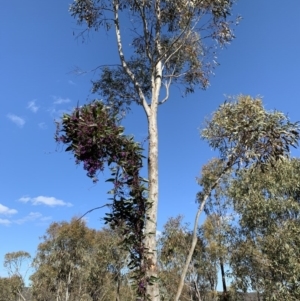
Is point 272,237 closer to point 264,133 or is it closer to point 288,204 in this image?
point 288,204

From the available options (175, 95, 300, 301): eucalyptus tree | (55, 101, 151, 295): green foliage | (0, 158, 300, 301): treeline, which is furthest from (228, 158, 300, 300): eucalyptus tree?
(55, 101, 151, 295): green foliage

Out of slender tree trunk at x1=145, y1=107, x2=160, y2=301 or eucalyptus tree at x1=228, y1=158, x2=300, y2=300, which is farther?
eucalyptus tree at x1=228, y1=158, x2=300, y2=300

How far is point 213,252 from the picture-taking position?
744 inches

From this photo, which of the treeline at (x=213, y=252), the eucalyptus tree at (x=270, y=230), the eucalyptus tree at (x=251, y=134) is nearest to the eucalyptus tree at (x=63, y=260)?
the treeline at (x=213, y=252)

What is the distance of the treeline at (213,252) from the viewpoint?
A: 43.6 ft

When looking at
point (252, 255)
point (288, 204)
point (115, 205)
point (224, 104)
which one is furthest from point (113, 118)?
point (252, 255)

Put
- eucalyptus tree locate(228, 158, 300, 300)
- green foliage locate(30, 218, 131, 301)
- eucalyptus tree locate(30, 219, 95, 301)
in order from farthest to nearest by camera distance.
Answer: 1. eucalyptus tree locate(30, 219, 95, 301)
2. green foliage locate(30, 218, 131, 301)
3. eucalyptus tree locate(228, 158, 300, 300)

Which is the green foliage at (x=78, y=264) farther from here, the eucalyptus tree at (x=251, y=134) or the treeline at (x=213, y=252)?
the eucalyptus tree at (x=251, y=134)

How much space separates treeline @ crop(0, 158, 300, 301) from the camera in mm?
13289

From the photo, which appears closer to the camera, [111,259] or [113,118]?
[113,118]

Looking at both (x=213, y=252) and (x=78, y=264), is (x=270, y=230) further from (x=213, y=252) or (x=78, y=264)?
(x=78, y=264)

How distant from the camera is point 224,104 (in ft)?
18.9

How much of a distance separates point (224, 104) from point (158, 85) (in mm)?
1097

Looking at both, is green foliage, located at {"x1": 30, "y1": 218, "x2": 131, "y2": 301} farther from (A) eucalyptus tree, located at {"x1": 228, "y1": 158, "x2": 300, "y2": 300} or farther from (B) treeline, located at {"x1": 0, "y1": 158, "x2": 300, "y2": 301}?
(A) eucalyptus tree, located at {"x1": 228, "y1": 158, "x2": 300, "y2": 300}
